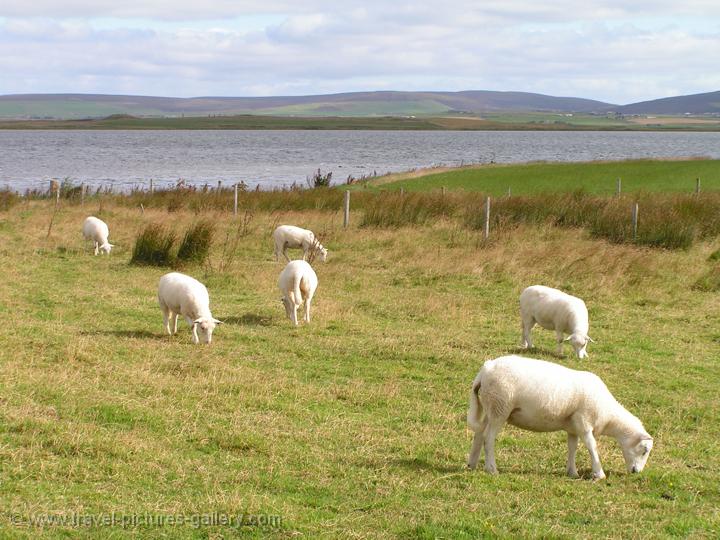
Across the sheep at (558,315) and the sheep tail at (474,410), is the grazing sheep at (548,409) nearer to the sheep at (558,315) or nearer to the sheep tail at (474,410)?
the sheep tail at (474,410)

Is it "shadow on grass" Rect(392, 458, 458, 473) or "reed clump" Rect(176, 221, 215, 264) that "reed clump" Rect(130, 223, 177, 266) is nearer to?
"reed clump" Rect(176, 221, 215, 264)

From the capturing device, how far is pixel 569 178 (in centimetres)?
4606

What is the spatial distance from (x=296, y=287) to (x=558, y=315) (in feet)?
13.8

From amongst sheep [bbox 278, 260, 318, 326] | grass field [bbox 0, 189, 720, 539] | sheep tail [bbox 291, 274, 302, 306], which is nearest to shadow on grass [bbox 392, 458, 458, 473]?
grass field [bbox 0, 189, 720, 539]

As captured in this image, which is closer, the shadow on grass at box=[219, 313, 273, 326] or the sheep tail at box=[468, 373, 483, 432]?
the sheep tail at box=[468, 373, 483, 432]

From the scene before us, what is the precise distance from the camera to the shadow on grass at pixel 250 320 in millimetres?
14820

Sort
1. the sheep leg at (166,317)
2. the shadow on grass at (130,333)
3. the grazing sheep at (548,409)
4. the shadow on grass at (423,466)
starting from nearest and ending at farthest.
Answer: the grazing sheep at (548,409)
the shadow on grass at (423,466)
the shadow on grass at (130,333)
the sheep leg at (166,317)

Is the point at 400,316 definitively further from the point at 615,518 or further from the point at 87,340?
the point at 615,518

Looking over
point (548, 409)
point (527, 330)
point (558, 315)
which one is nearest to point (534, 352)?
point (527, 330)

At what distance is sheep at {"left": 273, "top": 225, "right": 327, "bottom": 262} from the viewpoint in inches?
848

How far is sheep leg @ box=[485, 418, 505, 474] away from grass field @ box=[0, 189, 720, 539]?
0.69 feet

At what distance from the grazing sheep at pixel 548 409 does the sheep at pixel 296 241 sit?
13.4m

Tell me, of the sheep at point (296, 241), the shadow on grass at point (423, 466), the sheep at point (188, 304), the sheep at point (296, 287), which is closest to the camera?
the shadow on grass at point (423, 466)

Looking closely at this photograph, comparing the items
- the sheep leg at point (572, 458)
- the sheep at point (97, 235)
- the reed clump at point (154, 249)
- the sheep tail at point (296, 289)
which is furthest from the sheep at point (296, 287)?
the sheep at point (97, 235)
